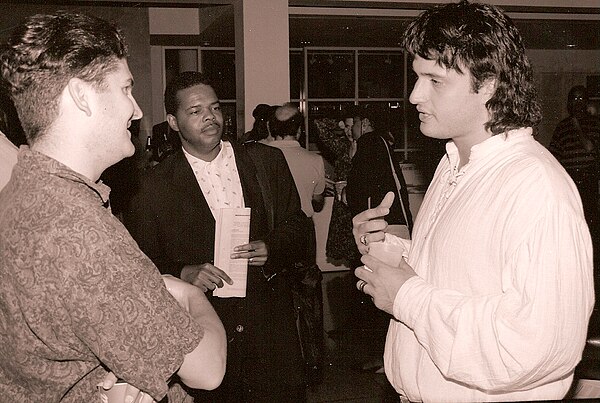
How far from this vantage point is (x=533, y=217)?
1.31 metres

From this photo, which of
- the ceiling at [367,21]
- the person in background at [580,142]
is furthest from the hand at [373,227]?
the ceiling at [367,21]

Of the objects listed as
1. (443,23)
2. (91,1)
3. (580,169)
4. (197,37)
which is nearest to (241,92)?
(91,1)

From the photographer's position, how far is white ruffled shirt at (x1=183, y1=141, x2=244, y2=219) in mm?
2646

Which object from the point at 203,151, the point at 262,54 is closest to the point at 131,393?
the point at 203,151

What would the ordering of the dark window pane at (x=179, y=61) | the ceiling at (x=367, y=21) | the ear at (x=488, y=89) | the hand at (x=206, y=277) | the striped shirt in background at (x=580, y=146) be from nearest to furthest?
the ear at (x=488, y=89)
the hand at (x=206, y=277)
the striped shirt in background at (x=580, y=146)
the ceiling at (x=367, y=21)
the dark window pane at (x=179, y=61)

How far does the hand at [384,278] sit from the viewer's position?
151cm

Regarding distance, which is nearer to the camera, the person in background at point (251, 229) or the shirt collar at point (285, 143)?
the person in background at point (251, 229)

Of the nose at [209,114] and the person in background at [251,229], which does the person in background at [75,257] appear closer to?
the person in background at [251,229]

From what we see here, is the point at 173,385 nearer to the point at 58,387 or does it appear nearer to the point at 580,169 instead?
the point at 58,387

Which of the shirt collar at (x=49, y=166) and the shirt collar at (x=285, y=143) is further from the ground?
the shirt collar at (x=49, y=166)

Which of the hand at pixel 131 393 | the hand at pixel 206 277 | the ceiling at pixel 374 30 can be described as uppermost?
the ceiling at pixel 374 30

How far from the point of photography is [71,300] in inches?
40.7

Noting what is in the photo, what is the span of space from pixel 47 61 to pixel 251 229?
160cm

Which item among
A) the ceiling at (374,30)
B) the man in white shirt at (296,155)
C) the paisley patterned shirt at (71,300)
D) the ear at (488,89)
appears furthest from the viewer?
the ceiling at (374,30)
